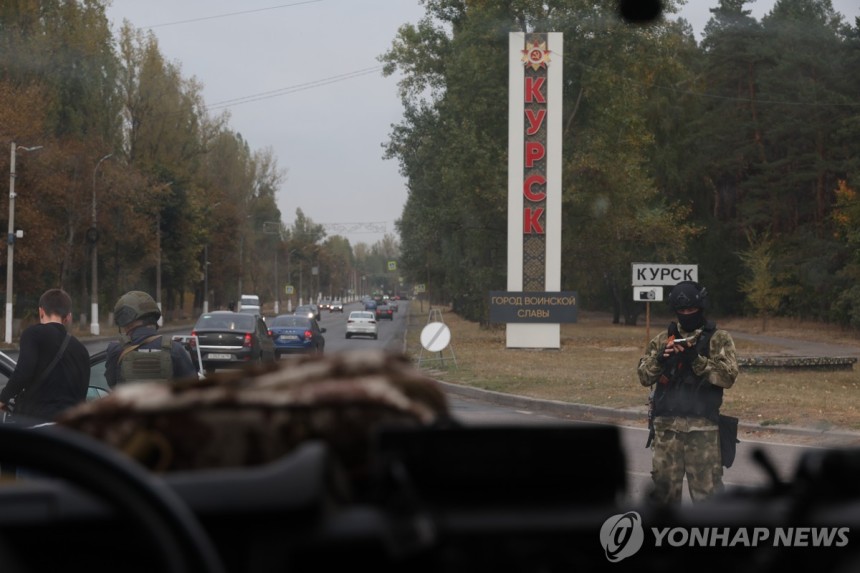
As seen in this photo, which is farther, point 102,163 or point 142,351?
point 102,163

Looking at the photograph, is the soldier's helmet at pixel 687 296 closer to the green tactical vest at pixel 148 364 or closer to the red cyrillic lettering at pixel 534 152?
the green tactical vest at pixel 148 364

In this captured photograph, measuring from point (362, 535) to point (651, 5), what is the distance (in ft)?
22.5

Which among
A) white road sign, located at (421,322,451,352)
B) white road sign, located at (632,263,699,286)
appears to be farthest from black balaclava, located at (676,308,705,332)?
white road sign, located at (421,322,451,352)

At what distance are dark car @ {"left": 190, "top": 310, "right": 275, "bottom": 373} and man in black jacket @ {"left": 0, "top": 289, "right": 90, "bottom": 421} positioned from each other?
18.2 m

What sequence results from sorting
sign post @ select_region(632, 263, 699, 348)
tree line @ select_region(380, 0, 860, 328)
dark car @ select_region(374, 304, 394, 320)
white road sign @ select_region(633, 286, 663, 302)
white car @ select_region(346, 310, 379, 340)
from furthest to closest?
1. dark car @ select_region(374, 304, 394, 320)
2. white car @ select_region(346, 310, 379, 340)
3. tree line @ select_region(380, 0, 860, 328)
4. white road sign @ select_region(633, 286, 663, 302)
5. sign post @ select_region(632, 263, 699, 348)

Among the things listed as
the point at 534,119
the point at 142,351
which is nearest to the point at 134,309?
the point at 142,351

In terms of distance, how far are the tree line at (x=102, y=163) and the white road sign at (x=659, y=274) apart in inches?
1250

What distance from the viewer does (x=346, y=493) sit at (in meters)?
1.75

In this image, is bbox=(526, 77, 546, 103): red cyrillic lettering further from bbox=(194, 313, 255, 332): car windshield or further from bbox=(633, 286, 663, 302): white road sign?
bbox=(633, 286, 663, 302): white road sign

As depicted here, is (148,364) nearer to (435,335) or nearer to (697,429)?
(697,429)

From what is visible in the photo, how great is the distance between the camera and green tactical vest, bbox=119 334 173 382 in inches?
315

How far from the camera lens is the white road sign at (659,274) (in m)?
21.9

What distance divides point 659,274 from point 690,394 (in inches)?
593

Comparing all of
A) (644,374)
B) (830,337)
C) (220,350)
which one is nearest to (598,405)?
(220,350)
